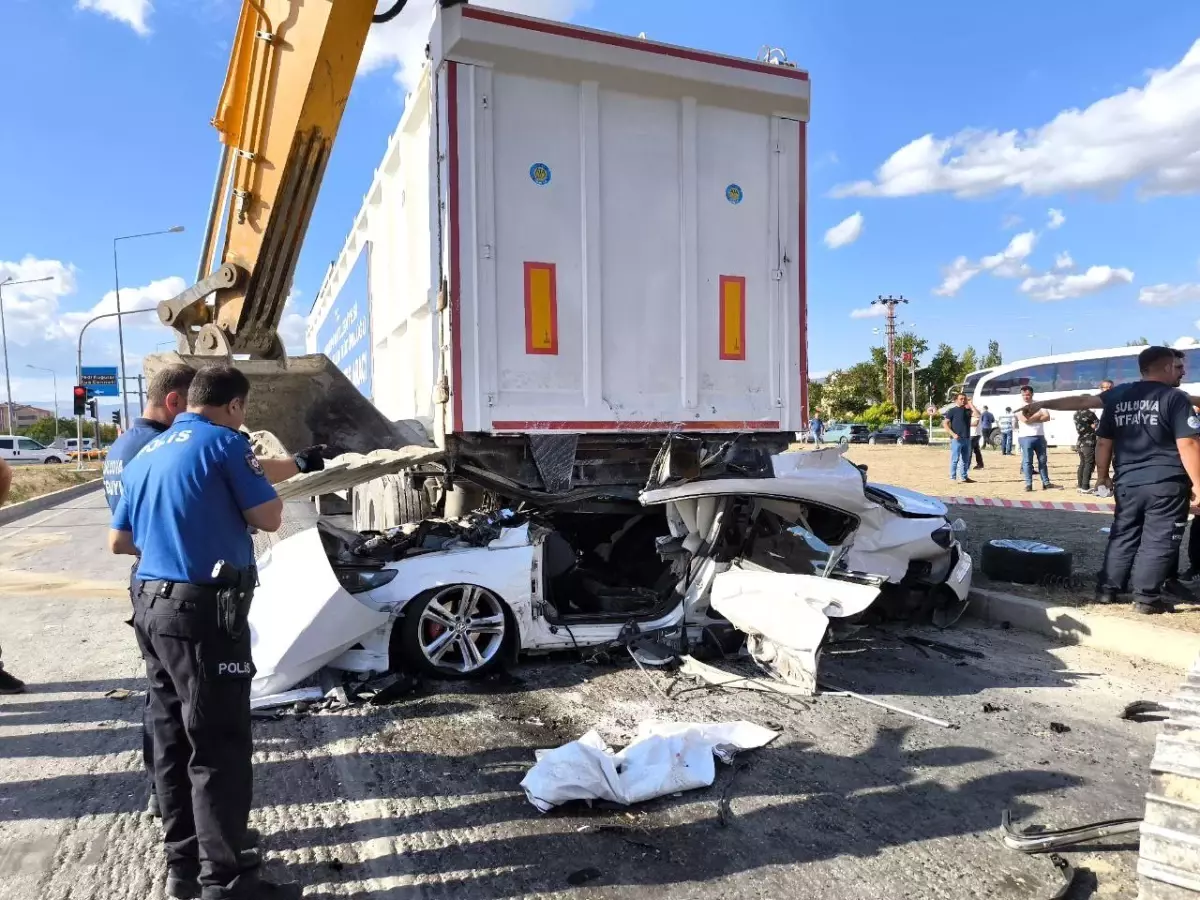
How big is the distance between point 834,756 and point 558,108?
399cm

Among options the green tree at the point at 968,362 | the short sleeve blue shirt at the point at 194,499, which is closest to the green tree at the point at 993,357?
the green tree at the point at 968,362

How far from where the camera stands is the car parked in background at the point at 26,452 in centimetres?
3712

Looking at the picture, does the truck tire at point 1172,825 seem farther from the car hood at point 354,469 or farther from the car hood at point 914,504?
the car hood at point 354,469

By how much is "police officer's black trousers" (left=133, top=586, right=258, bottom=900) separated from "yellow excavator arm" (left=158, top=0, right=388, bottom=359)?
9.94ft

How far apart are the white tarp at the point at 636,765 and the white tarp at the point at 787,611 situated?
0.67 meters

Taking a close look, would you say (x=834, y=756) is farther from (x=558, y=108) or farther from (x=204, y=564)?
(x=558, y=108)

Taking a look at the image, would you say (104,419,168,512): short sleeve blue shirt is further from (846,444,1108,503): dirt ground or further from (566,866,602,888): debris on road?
(846,444,1108,503): dirt ground

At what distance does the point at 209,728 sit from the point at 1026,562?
572 centimetres

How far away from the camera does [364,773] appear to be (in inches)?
130

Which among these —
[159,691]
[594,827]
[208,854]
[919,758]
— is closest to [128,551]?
[159,691]

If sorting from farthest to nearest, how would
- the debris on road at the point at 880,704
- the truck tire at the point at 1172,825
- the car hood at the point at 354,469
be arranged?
1. the car hood at the point at 354,469
2. the debris on road at the point at 880,704
3. the truck tire at the point at 1172,825

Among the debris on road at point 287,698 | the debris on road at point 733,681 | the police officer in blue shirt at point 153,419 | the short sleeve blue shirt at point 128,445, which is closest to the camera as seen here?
the police officer in blue shirt at point 153,419

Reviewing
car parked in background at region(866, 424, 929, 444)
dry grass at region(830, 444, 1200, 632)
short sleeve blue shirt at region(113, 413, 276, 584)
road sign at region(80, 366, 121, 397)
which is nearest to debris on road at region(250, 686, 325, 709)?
short sleeve blue shirt at region(113, 413, 276, 584)

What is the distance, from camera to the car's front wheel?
4.33m
